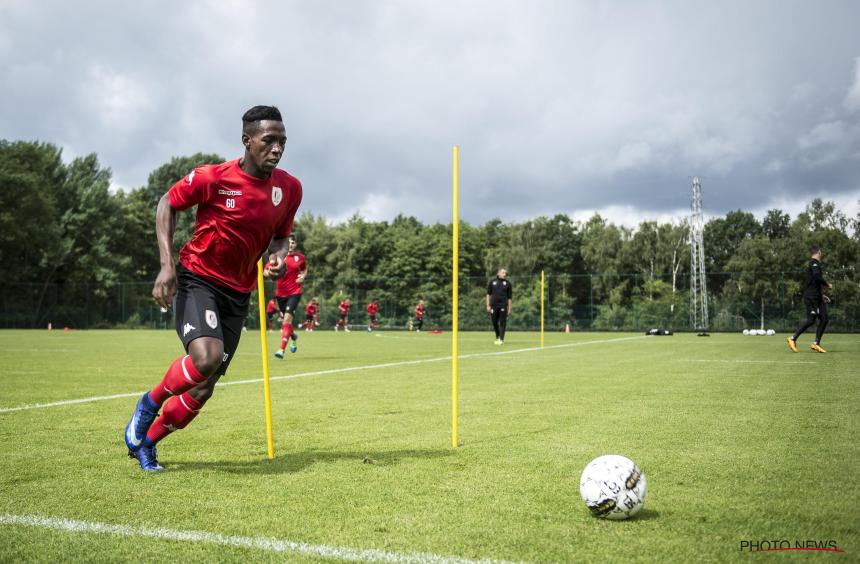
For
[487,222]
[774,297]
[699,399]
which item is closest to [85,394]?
[699,399]

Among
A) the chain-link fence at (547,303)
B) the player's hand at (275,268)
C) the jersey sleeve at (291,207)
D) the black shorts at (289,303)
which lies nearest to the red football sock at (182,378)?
the player's hand at (275,268)

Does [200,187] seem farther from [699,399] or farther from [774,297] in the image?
[774,297]

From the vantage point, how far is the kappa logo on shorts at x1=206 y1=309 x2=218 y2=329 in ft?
14.8

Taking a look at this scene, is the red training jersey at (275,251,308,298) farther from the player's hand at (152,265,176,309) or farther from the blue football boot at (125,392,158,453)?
the player's hand at (152,265,176,309)

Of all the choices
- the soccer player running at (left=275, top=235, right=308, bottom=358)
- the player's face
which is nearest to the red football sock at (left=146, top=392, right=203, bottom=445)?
the player's face

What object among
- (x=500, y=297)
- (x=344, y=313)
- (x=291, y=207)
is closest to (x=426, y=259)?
(x=344, y=313)

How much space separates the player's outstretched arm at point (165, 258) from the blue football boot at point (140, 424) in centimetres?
83

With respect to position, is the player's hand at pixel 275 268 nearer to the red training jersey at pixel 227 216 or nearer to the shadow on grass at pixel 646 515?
the red training jersey at pixel 227 216

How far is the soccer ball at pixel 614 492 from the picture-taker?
3.35m

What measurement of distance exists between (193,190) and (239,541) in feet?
7.72

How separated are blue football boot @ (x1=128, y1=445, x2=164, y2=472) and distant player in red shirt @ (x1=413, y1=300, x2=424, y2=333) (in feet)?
125

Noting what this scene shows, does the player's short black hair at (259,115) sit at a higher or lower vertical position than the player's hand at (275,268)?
higher

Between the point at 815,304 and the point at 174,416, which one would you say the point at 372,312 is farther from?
the point at 174,416

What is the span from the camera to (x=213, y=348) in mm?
4402
